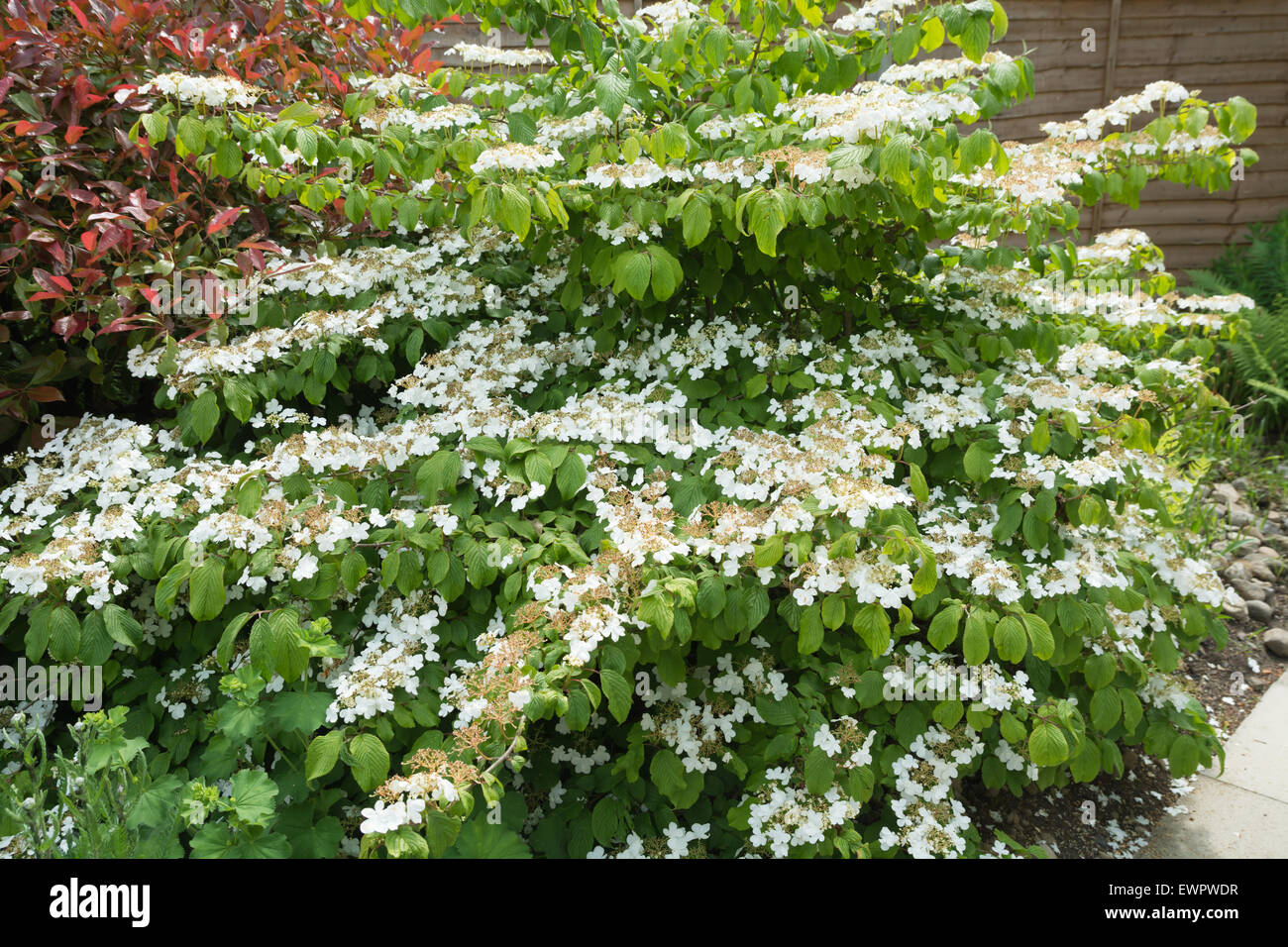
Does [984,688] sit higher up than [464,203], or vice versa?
[464,203]

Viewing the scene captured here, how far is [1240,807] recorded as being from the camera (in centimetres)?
261

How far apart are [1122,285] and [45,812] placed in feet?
12.2

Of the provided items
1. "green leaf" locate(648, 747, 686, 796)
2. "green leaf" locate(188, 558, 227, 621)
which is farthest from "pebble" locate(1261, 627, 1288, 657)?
"green leaf" locate(188, 558, 227, 621)

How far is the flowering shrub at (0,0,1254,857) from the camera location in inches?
74.2

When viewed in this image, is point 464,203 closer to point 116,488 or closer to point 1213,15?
point 116,488

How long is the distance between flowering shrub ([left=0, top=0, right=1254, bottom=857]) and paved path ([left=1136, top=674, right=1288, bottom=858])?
33cm

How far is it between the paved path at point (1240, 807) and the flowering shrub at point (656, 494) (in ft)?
1.10

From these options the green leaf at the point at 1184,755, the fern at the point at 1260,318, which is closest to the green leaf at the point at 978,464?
the green leaf at the point at 1184,755

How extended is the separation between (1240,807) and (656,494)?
2091 mm

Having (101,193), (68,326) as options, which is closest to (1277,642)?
(68,326)

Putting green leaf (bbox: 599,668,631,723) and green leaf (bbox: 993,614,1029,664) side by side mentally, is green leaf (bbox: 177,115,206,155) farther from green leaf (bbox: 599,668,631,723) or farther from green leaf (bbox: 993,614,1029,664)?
green leaf (bbox: 993,614,1029,664)

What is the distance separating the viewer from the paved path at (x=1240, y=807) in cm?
247

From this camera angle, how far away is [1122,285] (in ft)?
10.7
